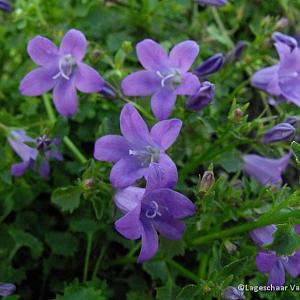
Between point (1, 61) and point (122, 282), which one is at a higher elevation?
point (1, 61)

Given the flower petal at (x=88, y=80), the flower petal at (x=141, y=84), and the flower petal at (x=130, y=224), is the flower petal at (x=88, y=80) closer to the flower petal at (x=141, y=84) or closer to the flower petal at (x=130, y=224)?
the flower petal at (x=141, y=84)

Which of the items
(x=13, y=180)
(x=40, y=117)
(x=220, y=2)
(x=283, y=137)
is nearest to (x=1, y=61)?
(x=40, y=117)

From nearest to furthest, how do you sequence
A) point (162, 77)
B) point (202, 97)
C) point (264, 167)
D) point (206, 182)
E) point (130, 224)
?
point (130, 224), point (206, 182), point (202, 97), point (162, 77), point (264, 167)

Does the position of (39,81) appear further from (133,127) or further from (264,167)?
(264,167)

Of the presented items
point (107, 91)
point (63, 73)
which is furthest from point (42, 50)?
point (107, 91)

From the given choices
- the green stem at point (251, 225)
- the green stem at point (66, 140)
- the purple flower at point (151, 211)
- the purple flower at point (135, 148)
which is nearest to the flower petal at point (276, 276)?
the green stem at point (251, 225)

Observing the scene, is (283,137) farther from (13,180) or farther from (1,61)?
(1,61)

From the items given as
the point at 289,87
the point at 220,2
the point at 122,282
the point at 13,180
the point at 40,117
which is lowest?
the point at 122,282
